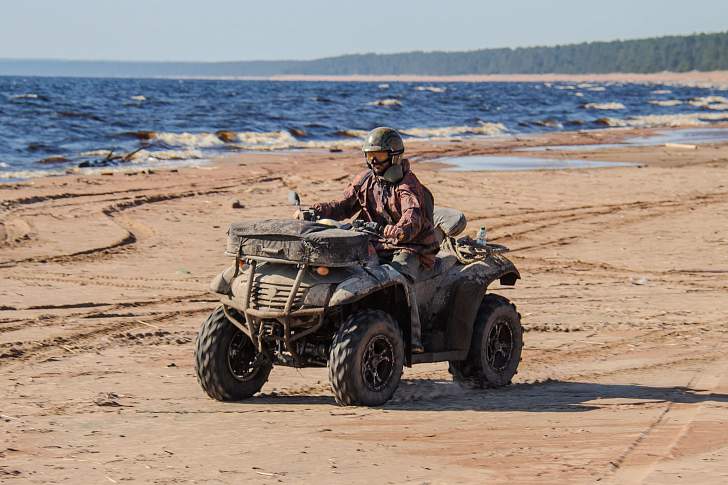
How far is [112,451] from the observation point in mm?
5988

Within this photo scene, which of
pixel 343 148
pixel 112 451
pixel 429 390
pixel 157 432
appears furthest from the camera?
pixel 343 148

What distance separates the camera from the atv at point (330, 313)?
277 inches

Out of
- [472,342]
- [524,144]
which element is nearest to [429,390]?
[472,342]

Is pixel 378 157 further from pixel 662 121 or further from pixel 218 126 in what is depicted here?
pixel 662 121

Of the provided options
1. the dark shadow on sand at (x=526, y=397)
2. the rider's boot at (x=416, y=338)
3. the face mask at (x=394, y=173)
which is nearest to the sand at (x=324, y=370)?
the dark shadow on sand at (x=526, y=397)

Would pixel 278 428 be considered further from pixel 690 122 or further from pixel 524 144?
pixel 690 122

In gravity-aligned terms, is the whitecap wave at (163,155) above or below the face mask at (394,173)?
below

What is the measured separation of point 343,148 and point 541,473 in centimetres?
2781

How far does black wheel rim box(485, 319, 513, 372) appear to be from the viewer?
8312mm

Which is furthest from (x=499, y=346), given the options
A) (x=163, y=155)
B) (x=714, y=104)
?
(x=714, y=104)

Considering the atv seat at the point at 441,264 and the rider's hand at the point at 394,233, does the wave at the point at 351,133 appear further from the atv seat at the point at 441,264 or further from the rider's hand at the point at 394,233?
the rider's hand at the point at 394,233

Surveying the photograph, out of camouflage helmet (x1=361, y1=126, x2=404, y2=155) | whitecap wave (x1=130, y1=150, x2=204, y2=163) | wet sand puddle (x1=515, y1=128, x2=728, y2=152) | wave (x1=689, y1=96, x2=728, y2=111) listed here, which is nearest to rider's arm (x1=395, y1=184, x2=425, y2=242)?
camouflage helmet (x1=361, y1=126, x2=404, y2=155)

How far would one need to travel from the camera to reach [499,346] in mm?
8383

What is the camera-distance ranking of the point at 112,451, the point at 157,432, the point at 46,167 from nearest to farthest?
the point at 112,451, the point at 157,432, the point at 46,167
